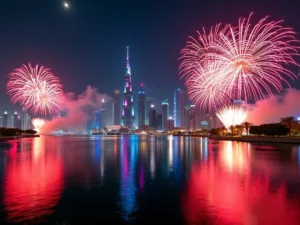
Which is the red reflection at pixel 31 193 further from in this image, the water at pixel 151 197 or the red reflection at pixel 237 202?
the red reflection at pixel 237 202

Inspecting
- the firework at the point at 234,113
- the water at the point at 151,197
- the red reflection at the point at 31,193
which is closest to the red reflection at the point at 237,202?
the water at the point at 151,197

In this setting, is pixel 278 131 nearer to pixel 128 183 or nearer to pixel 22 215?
pixel 128 183

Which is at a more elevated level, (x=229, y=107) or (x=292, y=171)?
(x=229, y=107)

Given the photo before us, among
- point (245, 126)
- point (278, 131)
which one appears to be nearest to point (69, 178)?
point (278, 131)

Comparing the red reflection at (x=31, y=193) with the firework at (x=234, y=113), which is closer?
the red reflection at (x=31, y=193)

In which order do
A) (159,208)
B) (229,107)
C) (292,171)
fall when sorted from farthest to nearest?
1. (229,107)
2. (292,171)
3. (159,208)

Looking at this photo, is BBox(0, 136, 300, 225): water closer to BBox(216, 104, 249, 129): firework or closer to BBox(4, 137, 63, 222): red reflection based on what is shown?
BBox(4, 137, 63, 222): red reflection

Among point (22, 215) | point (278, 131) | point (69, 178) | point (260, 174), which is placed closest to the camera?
point (22, 215)

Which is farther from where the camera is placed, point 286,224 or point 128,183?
point 128,183

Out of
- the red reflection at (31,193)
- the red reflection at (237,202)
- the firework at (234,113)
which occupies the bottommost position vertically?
the red reflection at (237,202)
